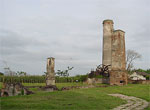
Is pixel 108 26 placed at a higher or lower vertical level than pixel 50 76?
higher

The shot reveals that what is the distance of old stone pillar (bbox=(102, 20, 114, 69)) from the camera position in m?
31.2

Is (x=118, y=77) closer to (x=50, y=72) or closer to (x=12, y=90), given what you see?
(x=50, y=72)

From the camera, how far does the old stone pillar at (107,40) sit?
3124 centimetres

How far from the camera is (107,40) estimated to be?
32.0 meters

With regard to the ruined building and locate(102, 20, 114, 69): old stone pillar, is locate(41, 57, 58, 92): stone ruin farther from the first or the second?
locate(102, 20, 114, 69): old stone pillar

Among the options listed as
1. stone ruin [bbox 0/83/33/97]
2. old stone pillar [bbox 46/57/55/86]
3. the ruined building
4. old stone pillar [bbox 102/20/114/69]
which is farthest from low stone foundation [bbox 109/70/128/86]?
stone ruin [bbox 0/83/33/97]

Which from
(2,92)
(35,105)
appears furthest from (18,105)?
(2,92)

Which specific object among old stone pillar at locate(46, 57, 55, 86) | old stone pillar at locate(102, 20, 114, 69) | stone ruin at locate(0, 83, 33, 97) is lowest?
stone ruin at locate(0, 83, 33, 97)

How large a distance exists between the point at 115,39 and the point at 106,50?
9.59 meters

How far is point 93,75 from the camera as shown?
2714 centimetres

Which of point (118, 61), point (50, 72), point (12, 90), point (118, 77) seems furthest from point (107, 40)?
point (12, 90)

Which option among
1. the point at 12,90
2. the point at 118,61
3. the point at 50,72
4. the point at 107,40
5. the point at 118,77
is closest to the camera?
the point at 12,90

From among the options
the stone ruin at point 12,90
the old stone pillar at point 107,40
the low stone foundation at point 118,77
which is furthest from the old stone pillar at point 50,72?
the old stone pillar at point 107,40

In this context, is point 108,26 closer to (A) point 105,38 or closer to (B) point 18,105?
(A) point 105,38
